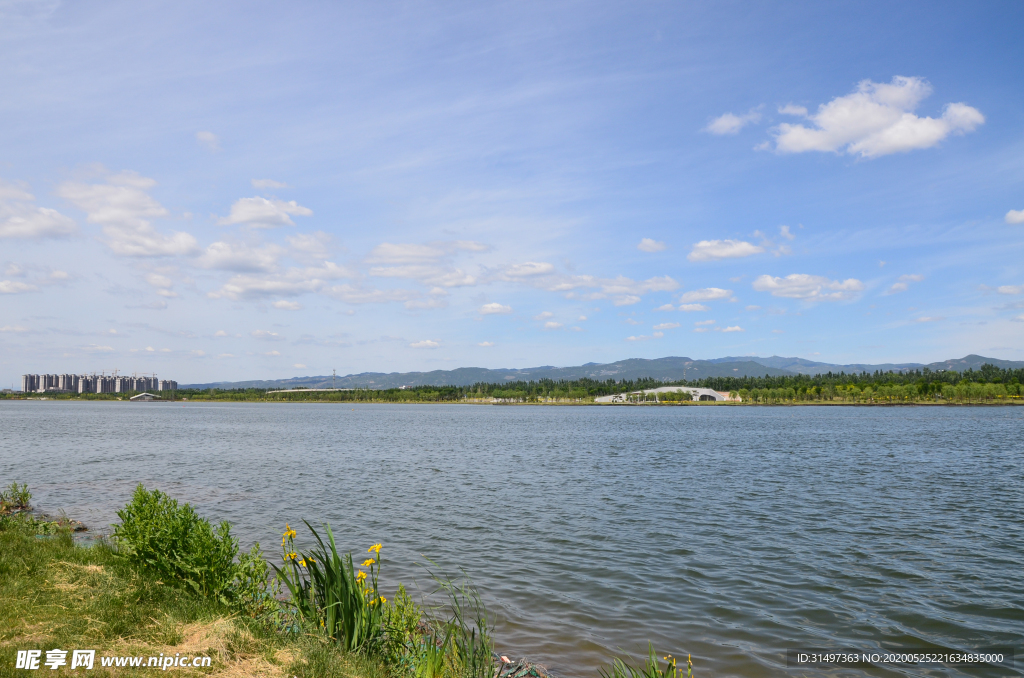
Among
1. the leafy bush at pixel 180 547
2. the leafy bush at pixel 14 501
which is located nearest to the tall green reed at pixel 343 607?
the leafy bush at pixel 180 547

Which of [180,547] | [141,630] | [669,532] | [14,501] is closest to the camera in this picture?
[141,630]

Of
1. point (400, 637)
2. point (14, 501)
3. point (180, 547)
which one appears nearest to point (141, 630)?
point (180, 547)

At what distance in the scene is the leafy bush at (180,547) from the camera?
10672 millimetres

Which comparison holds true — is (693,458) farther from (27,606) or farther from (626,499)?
(27,606)

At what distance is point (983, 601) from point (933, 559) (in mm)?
4282

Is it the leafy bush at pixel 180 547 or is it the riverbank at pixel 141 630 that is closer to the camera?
the riverbank at pixel 141 630

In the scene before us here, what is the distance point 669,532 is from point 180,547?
18.0 metres

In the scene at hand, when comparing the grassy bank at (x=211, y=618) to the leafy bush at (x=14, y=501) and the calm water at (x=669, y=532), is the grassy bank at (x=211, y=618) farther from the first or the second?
the leafy bush at (x=14, y=501)

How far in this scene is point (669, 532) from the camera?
23609 mm

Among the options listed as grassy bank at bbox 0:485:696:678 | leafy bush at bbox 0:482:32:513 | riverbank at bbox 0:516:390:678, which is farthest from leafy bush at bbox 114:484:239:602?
leafy bush at bbox 0:482:32:513

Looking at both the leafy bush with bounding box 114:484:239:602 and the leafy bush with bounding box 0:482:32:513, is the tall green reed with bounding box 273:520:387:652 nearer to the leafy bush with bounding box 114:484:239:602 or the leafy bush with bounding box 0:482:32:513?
the leafy bush with bounding box 114:484:239:602

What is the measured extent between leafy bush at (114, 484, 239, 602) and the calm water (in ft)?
20.1

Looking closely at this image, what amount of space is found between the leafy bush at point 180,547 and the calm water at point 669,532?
6.14m

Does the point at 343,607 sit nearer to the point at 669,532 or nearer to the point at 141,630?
the point at 141,630
